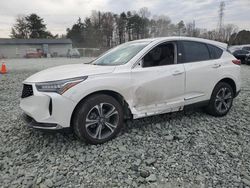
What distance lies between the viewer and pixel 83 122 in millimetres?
2777

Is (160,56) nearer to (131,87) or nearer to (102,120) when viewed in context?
(131,87)

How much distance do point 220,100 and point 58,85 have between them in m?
3.23

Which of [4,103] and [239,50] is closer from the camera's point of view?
[4,103]

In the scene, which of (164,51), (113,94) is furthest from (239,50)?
(113,94)

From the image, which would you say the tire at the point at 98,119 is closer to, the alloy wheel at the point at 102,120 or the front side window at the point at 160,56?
the alloy wheel at the point at 102,120

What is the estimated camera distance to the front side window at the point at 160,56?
3.27m

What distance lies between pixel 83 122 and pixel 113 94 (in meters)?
0.64

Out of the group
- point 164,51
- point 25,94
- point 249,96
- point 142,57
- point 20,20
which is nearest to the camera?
point 25,94

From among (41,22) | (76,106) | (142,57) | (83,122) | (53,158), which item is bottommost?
(53,158)

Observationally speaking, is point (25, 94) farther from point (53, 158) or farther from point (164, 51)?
point (164, 51)

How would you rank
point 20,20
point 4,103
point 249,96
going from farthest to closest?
point 20,20, point 249,96, point 4,103

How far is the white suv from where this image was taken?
2.69 meters

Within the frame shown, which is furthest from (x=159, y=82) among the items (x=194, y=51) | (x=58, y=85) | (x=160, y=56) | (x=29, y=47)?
(x=29, y=47)

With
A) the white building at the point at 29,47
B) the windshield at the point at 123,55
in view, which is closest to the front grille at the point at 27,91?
the windshield at the point at 123,55
